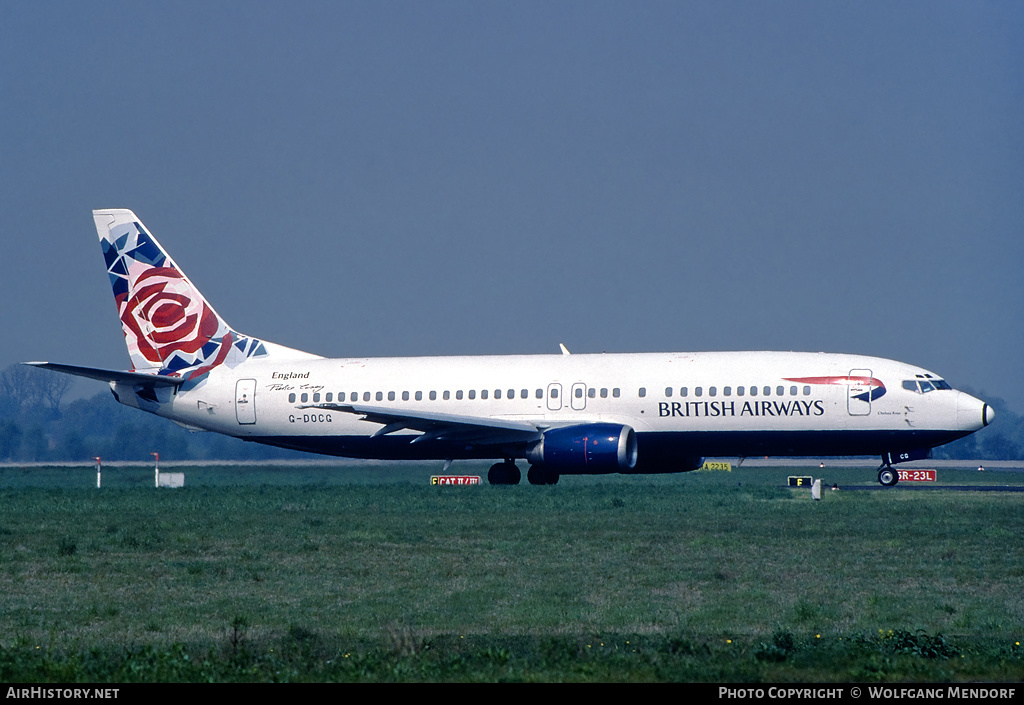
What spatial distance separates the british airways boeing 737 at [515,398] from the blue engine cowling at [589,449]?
4 cm

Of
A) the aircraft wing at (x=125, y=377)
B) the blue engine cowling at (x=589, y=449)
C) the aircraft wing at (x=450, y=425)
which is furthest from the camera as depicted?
the aircraft wing at (x=125, y=377)

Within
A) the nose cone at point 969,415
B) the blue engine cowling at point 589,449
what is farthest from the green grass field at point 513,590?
the nose cone at point 969,415

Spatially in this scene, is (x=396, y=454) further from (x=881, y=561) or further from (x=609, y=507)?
(x=881, y=561)

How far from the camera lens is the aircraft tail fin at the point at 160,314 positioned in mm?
40219

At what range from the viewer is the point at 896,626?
1295 centimetres

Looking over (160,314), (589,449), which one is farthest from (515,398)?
(160,314)

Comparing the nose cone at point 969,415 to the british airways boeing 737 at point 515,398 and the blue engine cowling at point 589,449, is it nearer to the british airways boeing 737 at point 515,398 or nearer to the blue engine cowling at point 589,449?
the british airways boeing 737 at point 515,398

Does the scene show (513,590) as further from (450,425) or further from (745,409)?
(745,409)

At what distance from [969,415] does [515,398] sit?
12.7m

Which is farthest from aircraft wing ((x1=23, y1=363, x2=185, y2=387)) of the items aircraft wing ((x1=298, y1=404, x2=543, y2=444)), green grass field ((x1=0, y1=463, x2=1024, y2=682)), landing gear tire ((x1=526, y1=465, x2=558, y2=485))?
landing gear tire ((x1=526, y1=465, x2=558, y2=485))

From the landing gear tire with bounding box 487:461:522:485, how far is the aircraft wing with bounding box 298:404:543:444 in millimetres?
2783

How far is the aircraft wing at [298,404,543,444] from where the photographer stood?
34.8 m

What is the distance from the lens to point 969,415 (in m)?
34.2
